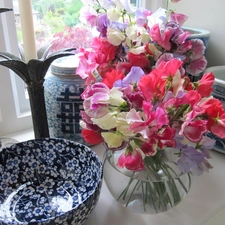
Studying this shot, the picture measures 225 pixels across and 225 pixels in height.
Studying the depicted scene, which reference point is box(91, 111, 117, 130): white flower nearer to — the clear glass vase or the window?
the clear glass vase

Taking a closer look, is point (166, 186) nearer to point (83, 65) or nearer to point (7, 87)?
point (83, 65)

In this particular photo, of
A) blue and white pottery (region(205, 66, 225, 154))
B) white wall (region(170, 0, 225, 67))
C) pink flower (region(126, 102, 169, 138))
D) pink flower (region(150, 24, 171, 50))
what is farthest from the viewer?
white wall (region(170, 0, 225, 67))

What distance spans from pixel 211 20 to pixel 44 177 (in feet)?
2.29

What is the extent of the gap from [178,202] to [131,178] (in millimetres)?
111

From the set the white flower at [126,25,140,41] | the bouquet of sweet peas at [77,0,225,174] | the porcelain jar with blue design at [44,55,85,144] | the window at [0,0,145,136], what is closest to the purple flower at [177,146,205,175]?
the bouquet of sweet peas at [77,0,225,174]

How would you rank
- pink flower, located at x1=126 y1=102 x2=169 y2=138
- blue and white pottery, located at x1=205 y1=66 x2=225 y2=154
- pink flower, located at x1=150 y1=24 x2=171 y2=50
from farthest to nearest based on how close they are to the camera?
blue and white pottery, located at x1=205 y1=66 x2=225 y2=154 < pink flower, located at x1=150 y1=24 x2=171 y2=50 < pink flower, located at x1=126 y1=102 x2=169 y2=138

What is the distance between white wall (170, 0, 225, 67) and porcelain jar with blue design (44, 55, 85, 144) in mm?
474

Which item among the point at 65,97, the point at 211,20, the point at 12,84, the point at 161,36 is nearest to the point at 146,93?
the point at 161,36

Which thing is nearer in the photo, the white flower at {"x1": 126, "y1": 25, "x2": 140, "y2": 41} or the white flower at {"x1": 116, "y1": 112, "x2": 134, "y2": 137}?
the white flower at {"x1": 116, "y1": 112, "x2": 134, "y2": 137}

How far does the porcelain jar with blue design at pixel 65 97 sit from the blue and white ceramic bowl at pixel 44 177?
0.09 meters

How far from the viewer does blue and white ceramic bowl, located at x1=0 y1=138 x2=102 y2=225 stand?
0.59 metres

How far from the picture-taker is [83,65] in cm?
58

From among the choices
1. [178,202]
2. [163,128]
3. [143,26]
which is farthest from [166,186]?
[143,26]

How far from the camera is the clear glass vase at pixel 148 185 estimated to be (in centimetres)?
54
